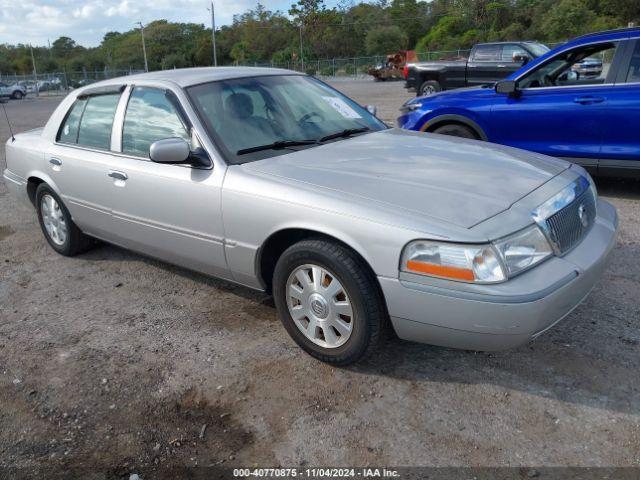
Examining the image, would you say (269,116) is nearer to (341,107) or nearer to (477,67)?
(341,107)

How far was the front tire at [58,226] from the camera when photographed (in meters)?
5.06

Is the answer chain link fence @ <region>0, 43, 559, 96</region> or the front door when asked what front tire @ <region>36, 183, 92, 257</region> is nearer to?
the front door

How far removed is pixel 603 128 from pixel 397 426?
4.36 metres

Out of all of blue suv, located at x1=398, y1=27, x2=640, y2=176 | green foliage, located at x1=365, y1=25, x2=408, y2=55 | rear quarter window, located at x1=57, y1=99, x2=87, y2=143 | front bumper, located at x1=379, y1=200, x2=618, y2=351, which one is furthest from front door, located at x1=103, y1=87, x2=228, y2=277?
green foliage, located at x1=365, y1=25, x2=408, y2=55

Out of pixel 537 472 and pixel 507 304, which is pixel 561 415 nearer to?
pixel 537 472

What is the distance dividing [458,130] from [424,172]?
12.5ft

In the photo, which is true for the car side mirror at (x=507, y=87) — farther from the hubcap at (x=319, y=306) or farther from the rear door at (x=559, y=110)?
the hubcap at (x=319, y=306)

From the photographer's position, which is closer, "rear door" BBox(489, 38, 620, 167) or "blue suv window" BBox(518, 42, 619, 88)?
"rear door" BBox(489, 38, 620, 167)

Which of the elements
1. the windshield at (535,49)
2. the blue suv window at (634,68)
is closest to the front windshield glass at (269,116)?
the blue suv window at (634,68)

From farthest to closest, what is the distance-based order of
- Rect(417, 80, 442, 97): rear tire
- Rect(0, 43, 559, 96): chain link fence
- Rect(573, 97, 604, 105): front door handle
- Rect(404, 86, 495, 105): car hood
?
Rect(0, 43, 559, 96): chain link fence
Rect(417, 80, 442, 97): rear tire
Rect(404, 86, 495, 105): car hood
Rect(573, 97, 604, 105): front door handle

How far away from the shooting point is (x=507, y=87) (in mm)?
6250

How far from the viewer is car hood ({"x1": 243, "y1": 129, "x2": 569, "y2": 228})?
2891 mm

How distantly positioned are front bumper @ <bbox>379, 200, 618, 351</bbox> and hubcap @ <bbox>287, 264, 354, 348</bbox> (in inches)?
11.8

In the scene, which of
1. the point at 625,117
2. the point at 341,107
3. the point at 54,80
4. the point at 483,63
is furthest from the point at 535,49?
the point at 54,80
